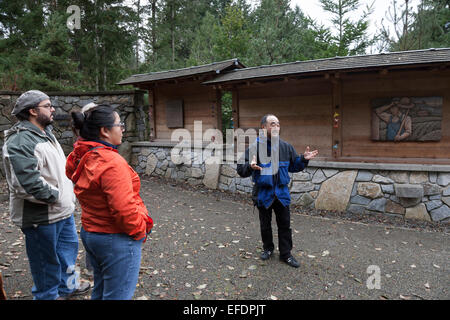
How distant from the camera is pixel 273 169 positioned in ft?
12.7

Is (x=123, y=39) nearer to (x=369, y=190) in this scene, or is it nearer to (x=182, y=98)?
(x=182, y=98)

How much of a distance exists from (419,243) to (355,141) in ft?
9.48

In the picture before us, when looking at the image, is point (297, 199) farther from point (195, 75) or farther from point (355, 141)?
point (195, 75)

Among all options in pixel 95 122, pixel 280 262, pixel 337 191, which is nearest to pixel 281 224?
pixel 280 262

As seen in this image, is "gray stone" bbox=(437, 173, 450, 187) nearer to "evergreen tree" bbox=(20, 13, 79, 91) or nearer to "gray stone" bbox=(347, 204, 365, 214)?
"gray stone" bbox=(347, 204, 365, 214)

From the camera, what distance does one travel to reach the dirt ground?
3.46 meters

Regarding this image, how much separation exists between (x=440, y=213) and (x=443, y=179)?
27.5 inches

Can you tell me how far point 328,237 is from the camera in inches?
207

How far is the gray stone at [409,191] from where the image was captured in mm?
6176

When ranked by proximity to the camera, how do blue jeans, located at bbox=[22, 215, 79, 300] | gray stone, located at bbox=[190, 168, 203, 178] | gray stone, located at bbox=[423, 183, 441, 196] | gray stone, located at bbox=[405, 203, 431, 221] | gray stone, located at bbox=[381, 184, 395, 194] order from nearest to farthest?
blue jeans, located at bbox=[22, 215, 79, 300] < gray stone, located at bbox=[423, 183, 441, 196] < gray stone, located at bbox=[405, 203, 431, 221] < gray stone, located at bbox=[381, 184, 395, 194] < gray stone, located at bbox=[190, 168, 203, 178]

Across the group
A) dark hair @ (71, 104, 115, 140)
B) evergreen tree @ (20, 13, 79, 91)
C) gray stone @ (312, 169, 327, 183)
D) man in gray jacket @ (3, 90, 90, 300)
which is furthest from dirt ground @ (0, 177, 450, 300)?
evergreen tree @ (20, 13, 79, 91)

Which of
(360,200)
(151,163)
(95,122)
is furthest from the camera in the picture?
(151,163)

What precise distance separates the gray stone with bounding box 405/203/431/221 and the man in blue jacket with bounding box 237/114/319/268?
148 inches
